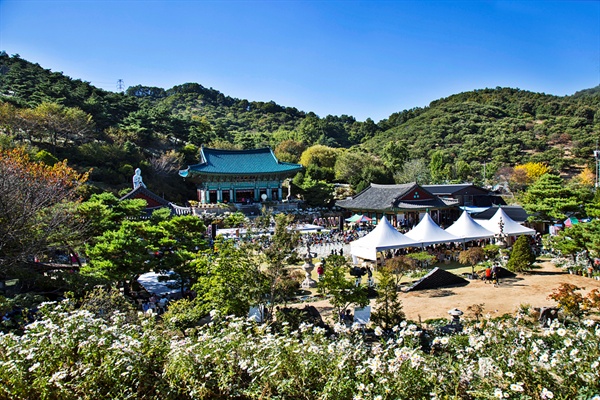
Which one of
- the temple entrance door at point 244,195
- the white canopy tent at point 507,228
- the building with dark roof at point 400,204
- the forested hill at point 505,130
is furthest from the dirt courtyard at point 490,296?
the forested hill at point 505,130

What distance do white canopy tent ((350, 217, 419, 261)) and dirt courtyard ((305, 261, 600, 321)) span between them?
12.9 ft

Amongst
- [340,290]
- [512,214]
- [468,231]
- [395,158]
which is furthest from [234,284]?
[395,158]

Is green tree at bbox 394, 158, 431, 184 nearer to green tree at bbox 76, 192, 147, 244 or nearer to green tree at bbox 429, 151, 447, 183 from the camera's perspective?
green tree at bbox 429, 151, 447, 183

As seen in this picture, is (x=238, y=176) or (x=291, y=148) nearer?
(x=238, y=176)

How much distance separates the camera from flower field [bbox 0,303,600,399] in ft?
14.4

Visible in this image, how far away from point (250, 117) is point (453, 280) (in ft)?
310

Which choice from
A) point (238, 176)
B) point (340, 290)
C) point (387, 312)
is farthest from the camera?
point (238, 176)

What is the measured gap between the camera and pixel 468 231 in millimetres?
22672

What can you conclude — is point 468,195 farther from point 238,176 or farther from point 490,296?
point 490,296

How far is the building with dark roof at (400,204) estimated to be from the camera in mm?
33062

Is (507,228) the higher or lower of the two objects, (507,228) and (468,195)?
the lower

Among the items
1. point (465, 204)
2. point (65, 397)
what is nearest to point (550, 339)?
point (65, 397)

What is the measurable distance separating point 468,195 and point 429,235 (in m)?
20.5

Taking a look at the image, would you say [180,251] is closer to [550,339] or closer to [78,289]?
[78,289]
